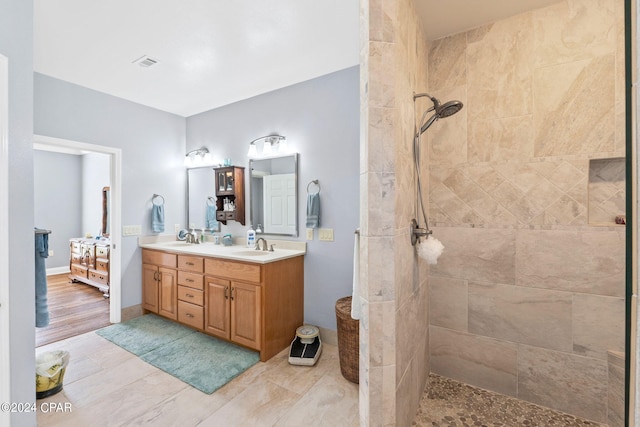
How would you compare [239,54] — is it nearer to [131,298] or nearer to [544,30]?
[544,30]

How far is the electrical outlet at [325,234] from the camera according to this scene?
2.62m

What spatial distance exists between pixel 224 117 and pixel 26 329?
9.01 ft

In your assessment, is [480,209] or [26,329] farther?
[480,209]

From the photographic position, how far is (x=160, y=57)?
235cm

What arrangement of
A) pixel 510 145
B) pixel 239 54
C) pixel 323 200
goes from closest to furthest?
1. pixel 510 145
2. pixel 239 54
3. pixel 323 200

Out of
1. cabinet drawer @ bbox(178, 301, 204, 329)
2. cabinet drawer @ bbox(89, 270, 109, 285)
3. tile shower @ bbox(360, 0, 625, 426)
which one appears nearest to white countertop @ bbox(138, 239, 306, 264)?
cabinet drawer @ bbox(178, 301, 204, 329)

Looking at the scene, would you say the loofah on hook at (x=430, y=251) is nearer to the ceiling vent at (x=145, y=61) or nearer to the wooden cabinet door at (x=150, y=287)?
the ceiling vent at (x=145, y=61)

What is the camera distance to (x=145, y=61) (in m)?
2.40

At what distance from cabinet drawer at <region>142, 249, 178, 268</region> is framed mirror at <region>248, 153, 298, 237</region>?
98 centimetres

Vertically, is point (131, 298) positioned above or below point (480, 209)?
below

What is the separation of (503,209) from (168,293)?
133 inches

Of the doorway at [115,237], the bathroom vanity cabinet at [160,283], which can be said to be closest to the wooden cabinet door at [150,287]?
the bathroom vanity cabinet at [160,283]

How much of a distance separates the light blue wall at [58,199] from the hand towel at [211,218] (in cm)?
394

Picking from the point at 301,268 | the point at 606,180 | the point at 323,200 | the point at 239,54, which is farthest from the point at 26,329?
the point at 606,180
